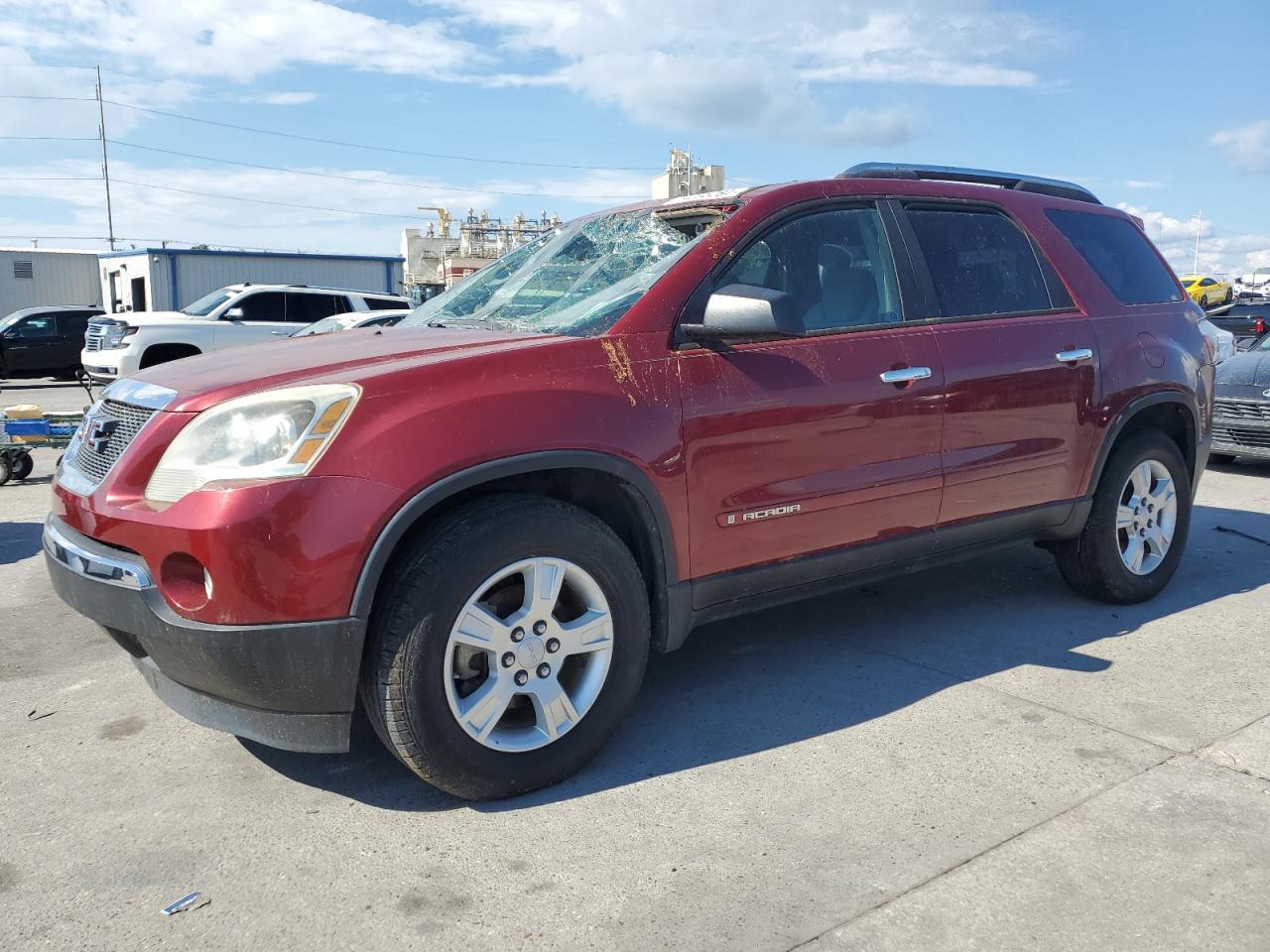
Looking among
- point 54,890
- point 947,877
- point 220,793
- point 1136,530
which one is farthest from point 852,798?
point 1136,530

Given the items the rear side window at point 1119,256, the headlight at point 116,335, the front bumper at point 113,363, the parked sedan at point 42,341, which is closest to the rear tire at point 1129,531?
the rear side window at point 1119,256

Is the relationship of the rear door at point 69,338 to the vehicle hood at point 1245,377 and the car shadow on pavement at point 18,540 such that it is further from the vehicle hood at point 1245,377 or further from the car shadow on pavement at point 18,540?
the vehicle hood at point 1245,377

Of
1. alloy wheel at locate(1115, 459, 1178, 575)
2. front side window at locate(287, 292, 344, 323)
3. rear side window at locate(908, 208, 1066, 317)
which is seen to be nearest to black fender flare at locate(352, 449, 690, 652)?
rear side window at locate(908, 208, 1066, 317)

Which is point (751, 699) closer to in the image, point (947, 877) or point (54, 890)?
point (947, 877)

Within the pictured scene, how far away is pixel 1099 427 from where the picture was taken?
4.57 metres

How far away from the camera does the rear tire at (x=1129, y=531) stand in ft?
15.6

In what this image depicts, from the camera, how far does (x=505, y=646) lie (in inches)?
116

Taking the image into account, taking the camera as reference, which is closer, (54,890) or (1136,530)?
(54,890)

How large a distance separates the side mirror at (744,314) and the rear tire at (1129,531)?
2174 millimetres

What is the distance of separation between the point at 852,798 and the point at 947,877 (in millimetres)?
463

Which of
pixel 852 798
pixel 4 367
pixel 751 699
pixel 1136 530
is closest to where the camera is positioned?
pixel 852 798

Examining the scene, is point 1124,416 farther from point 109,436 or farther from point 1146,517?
point 109,436

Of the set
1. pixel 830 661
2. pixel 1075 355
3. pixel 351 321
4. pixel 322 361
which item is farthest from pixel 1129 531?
pixel 351 321

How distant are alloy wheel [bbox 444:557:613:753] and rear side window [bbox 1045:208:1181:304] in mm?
3012
